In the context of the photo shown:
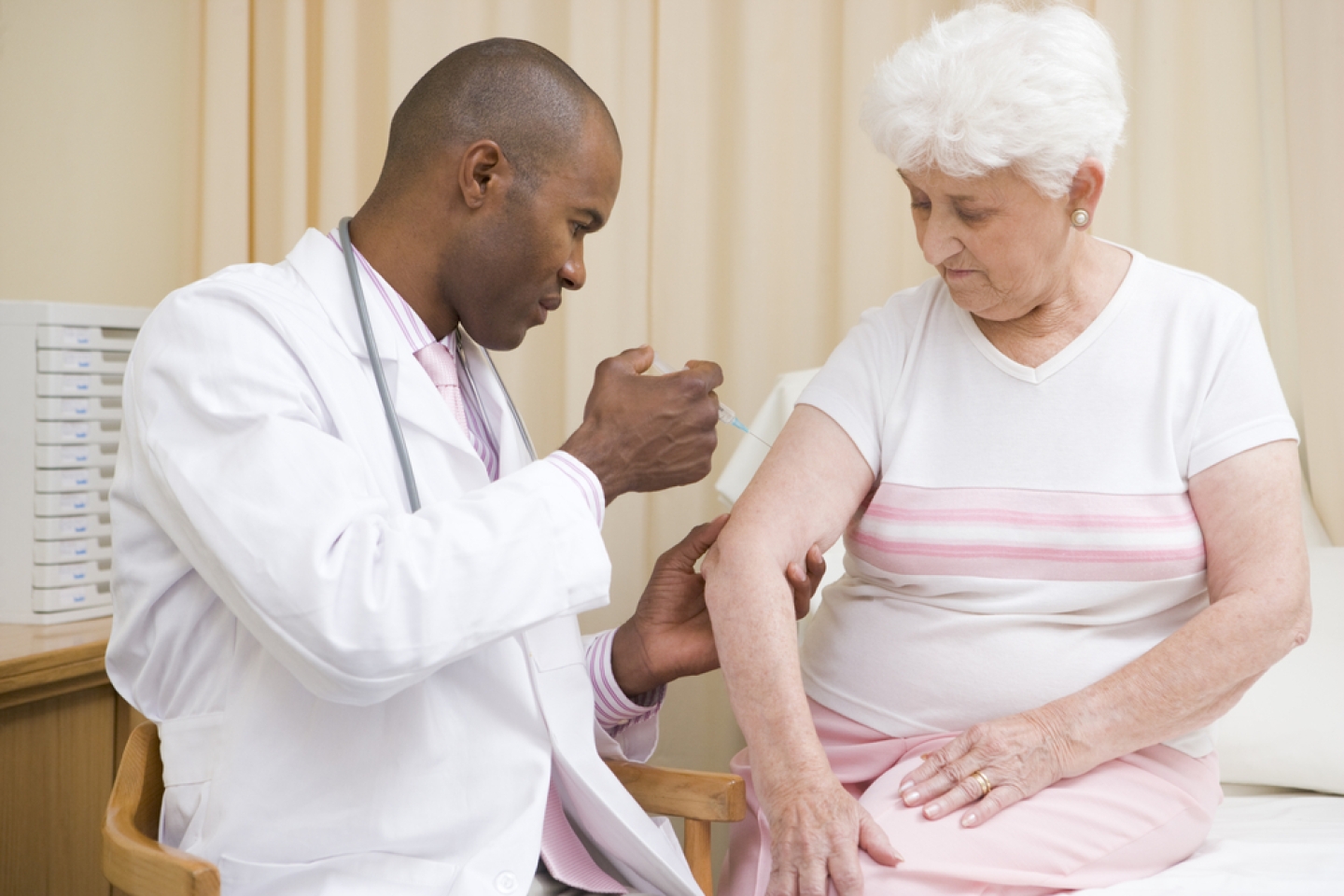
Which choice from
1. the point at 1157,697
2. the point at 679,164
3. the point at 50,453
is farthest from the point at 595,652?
the point at 679,164

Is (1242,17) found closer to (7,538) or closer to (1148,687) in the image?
(1148,687)

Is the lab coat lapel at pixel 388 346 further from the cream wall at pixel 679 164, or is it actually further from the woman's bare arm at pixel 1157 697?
the cream wall at pixel 679 164

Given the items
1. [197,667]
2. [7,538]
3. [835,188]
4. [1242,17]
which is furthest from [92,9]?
[1242,17]

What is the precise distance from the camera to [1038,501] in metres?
1.23

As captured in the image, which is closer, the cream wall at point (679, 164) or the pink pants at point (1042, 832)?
the pink pants at point (1042, 832)

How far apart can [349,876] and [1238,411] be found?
100 centimetres

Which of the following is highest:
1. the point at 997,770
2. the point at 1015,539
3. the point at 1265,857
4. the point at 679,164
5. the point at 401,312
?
the point at 679,164

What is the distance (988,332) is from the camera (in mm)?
1354

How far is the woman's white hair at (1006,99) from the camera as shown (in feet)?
3.91

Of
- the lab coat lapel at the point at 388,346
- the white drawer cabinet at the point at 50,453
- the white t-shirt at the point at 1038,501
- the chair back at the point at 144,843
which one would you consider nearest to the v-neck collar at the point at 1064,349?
the white t-shirt at the point at 1038,501

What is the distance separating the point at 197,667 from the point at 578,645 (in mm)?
391

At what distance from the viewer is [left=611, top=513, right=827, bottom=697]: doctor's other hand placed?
135cm

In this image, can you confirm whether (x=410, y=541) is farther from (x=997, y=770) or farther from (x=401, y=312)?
(x=997, y=770)

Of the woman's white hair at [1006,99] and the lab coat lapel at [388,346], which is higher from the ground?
the woman's white hair at [1006,99]
